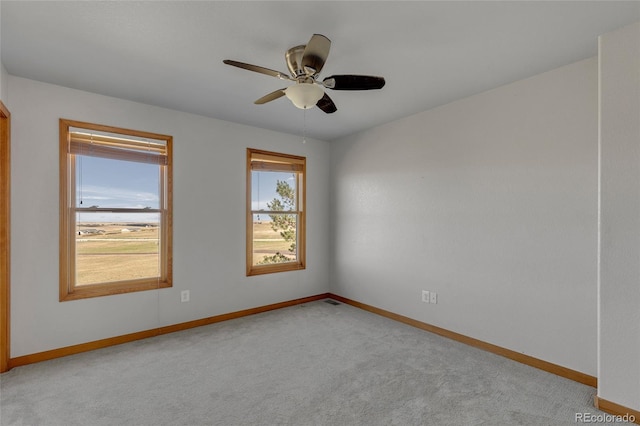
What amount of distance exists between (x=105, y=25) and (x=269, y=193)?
2694mm

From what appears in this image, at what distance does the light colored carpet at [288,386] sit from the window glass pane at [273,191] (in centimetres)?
180

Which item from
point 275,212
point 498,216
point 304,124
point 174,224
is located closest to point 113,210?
point 174,224

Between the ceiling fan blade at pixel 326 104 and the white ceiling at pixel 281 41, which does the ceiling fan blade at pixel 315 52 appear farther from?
the ceiling fan blade at pixel 326 104

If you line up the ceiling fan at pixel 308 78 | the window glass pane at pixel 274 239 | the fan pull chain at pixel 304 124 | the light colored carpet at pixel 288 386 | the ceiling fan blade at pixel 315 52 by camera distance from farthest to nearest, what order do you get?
the window glass pane at pixel 274 239 < the fan pull chain at pixel 304 124 < the light colored carpet at pixel 288 386 < the ceiling fan at pixel 308 78 < the ceiling fan blade at pixel 315 52

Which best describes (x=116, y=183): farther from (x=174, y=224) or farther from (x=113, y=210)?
(x=174, y=224)

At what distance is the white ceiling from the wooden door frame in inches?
21.7

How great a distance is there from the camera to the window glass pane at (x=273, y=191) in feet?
13.8

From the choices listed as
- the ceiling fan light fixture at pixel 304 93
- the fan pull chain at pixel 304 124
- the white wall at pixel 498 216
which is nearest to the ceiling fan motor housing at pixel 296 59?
the ceiling fan light fixture at pixel 304 93

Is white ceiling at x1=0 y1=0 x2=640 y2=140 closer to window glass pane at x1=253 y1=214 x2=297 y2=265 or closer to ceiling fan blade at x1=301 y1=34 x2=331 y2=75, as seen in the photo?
ceiling fan blade at x1=301 y1=34 x2=331 y2=75

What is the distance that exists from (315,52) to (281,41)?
0.47m

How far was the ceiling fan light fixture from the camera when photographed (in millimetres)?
1972

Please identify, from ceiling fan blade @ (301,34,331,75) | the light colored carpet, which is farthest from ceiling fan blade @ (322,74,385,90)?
the light colored carpet

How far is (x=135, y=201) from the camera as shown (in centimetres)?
331

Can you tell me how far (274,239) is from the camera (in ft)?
14.7
